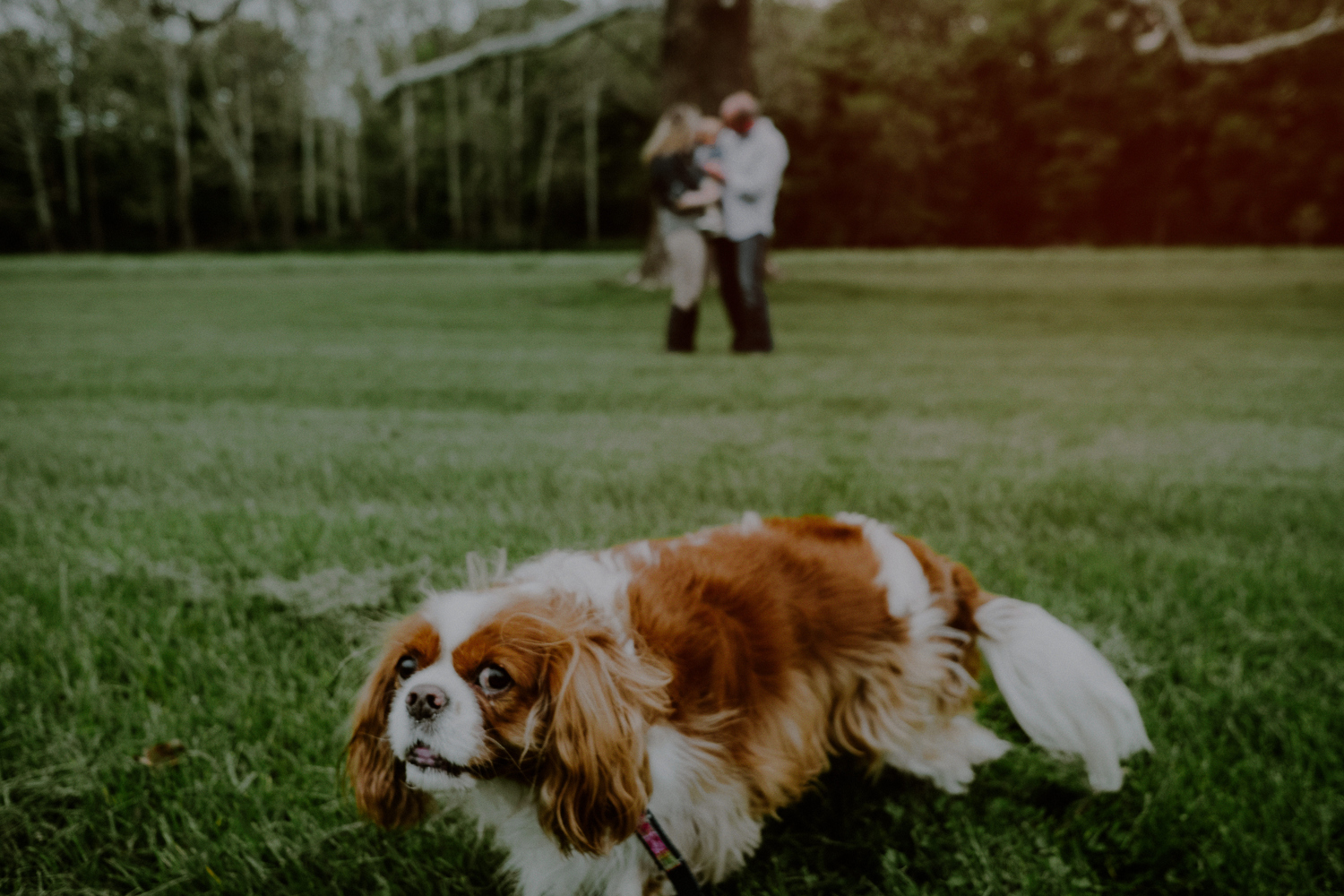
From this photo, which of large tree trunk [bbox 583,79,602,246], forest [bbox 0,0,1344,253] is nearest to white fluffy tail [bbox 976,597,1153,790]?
forest [bbox 0,0,1344,253]

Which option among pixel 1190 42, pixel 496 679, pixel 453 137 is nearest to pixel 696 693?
pixel 496 679

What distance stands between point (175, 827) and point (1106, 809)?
2.17 meters

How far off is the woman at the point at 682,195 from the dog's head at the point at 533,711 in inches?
294

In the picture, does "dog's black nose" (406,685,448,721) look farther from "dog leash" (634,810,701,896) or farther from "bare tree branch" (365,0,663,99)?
"bare tree branch" (365,0,663,99)

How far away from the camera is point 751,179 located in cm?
855

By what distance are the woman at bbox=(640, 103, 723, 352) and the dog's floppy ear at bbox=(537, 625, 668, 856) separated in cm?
750

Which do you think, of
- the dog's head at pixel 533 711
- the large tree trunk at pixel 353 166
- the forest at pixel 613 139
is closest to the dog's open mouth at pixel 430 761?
the dog's head at pixel 533 711

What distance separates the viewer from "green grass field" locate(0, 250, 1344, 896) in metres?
2.02

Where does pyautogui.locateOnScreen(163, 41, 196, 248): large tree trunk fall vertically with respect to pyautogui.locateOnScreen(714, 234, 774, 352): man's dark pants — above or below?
above

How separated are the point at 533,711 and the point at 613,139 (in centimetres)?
5235

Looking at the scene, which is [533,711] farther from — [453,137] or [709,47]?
[453,137]

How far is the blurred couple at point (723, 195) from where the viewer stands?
857cm

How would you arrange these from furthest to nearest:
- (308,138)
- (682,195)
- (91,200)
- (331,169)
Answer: (331,169) → (308,138) → (91,200) → (682,195)

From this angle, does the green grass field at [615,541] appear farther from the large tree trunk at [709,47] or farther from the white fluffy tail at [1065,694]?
the large tree trunk at [709,47]
